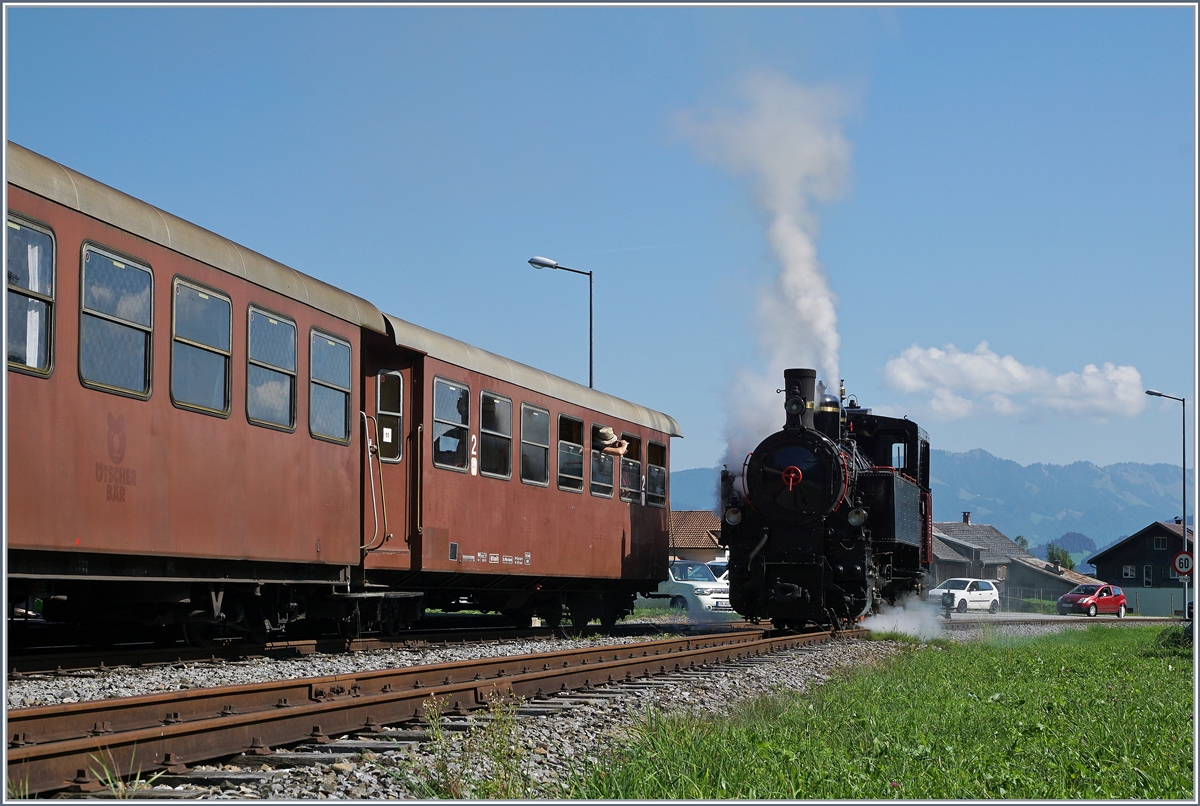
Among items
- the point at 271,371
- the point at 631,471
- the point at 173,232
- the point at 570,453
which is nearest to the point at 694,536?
the point at 631,471

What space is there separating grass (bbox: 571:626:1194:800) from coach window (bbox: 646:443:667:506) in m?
8.02

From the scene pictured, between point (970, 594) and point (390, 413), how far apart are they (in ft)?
117

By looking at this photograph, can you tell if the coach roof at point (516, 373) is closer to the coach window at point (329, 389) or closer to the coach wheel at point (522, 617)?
the coach window at point (329, 389)

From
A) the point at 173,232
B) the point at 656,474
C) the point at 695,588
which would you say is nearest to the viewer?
the point at 173,232

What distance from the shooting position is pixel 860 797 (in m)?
5.41

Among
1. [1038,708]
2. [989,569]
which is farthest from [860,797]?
[989,569]

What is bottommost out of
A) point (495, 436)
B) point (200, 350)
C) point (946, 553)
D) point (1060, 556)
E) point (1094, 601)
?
point (1060, 556)

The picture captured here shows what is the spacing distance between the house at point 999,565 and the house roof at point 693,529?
2351 cm

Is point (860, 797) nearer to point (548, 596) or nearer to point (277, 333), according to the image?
point (277, 333)

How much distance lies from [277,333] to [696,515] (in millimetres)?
54461

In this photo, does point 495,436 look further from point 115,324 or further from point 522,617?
point 115,324

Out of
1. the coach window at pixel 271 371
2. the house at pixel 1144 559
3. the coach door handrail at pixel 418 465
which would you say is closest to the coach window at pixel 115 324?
the coach window at pixel 271 371

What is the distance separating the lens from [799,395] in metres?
19.1

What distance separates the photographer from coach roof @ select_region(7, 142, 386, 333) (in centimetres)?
816
